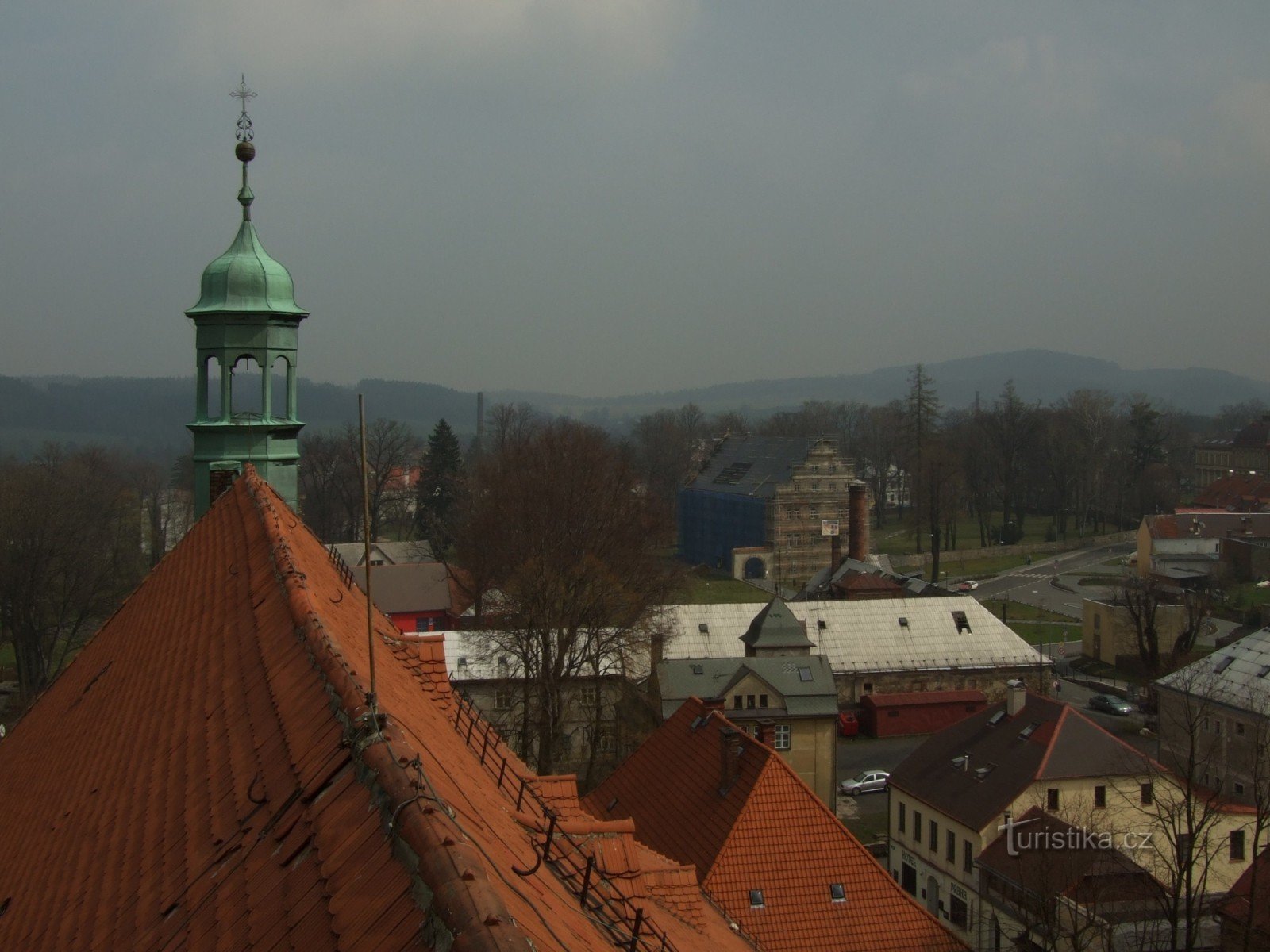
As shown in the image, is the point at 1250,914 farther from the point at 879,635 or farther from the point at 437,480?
the point at 437,480

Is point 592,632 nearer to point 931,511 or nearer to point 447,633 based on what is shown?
point 447,633

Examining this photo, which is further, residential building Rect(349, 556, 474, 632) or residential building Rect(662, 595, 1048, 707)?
residential building Rect(349, 556, 474, 632)

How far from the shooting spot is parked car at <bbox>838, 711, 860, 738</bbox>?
38594 mm

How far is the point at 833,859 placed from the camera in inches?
681

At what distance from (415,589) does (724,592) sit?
63.3ft

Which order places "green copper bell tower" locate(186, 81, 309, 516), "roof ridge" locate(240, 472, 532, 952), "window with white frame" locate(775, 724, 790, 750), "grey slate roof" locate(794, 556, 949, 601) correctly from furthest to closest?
"grey slate roof" locate(794, 556, 949, 601)
"window with white frame" locate(775, 724, 790, 750)
"green copper bell tower" locate(186, 81, 309, 516)
"roof ridge" locate(240, 472, 532, 952)

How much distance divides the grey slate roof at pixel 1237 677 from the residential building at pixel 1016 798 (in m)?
5.51

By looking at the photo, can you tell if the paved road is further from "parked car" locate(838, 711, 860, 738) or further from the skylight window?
"parked car" locate(838, 711, 860, 738)

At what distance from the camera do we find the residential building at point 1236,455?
102062mm

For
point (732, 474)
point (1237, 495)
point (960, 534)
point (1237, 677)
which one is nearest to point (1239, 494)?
point (1237, 495)

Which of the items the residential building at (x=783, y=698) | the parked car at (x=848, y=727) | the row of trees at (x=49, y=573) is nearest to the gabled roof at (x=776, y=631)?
the parked car at (x=848, y=727)

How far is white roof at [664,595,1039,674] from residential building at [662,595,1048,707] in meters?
0.03

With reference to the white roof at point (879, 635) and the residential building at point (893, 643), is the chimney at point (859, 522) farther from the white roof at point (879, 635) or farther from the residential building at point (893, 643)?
the white roof at point (879, 635)

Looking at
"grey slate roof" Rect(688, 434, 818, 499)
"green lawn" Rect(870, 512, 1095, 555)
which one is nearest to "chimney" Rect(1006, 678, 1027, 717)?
"grey slate roof" Rect(688, 434, 818, 499)
